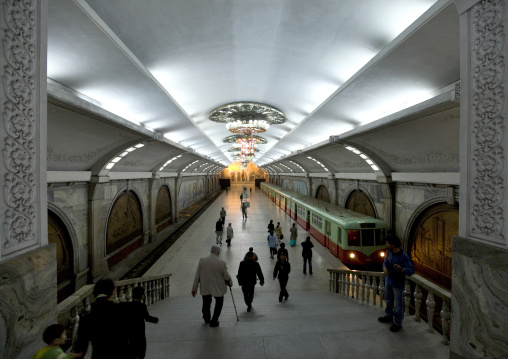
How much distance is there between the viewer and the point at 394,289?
3016 mm

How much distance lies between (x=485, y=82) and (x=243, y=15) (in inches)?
137

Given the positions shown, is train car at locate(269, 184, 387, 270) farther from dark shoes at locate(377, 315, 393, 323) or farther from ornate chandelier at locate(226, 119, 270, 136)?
dark shoes at locate(377, 315, 393, 323)

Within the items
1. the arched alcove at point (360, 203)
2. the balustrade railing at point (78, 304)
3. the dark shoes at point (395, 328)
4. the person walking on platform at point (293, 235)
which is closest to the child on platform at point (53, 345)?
the balustrade railing at point (78, 304)

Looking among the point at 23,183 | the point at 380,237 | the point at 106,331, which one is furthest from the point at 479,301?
the point at 380,237

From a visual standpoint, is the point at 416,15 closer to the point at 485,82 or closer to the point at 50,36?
the point at 485,82

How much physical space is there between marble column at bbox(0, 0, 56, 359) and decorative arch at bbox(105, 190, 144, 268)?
736 cm

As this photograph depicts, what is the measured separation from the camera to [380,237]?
8.28m

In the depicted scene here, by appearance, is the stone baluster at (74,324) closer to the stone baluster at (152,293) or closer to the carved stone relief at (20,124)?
the carved stone relief at (20,124)

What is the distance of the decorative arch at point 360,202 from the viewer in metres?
10.6

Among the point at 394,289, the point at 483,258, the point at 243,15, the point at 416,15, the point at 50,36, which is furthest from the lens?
the point at 243,15

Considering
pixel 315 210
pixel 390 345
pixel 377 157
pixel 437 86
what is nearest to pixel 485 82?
pixel 390 345

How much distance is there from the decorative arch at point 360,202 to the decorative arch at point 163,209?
33.1 feet

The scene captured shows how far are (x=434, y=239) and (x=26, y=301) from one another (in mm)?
8763

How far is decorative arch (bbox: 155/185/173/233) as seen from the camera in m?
14.0
